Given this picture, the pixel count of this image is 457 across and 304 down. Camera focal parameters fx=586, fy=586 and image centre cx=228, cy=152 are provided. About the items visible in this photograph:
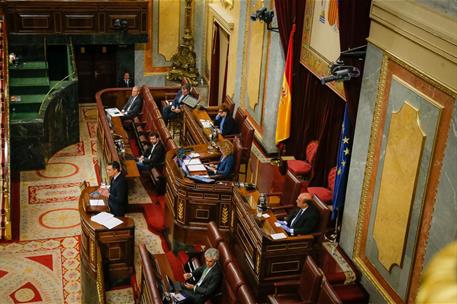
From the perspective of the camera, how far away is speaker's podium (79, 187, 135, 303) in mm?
7230

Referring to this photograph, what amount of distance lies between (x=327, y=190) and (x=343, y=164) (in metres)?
1.23

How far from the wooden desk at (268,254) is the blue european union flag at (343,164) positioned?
32.4 inches

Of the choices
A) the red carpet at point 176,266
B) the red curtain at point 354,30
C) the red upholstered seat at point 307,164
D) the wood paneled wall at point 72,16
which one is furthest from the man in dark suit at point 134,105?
the red curtain at point 354,30

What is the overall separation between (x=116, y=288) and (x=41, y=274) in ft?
4.41

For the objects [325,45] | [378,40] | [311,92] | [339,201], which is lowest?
[339,201]

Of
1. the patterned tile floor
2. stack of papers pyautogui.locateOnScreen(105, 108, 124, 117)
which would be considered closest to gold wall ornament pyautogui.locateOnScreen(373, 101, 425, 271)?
the patterned tile floor

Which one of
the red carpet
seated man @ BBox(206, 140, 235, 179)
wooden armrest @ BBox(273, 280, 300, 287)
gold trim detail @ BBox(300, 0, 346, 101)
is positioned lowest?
the red carpet

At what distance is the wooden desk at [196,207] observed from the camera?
797 centimetres

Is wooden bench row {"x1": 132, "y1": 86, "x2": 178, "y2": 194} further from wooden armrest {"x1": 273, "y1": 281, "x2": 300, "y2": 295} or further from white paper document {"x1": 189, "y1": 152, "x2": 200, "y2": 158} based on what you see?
wooden armrest {"x1": 273, "y1": 281, "x2": 300, "y2": 295}

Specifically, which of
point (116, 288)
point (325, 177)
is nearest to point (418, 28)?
point (325, 177)

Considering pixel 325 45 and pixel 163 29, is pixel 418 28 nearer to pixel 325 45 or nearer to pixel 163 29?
pixel 325 45

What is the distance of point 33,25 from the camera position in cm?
1344

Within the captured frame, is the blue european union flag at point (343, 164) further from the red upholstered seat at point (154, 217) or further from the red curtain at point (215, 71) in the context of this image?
the red curtain at point (215, 71)

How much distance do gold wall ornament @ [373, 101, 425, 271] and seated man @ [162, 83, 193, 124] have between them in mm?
6175
